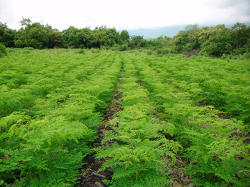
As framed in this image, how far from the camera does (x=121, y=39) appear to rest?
66062 millimetres

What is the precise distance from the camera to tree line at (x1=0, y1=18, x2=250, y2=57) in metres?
38.2

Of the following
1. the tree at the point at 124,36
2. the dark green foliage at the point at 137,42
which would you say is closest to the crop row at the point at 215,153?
the dark green foliage at the point at 137,42

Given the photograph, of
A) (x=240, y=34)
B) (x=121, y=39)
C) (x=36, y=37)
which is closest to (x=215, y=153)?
(x=240, y=34)

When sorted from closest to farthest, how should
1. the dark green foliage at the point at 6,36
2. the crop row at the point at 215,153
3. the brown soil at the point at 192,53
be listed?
the crop row at the point at 215,153
the dark green foliage at the point at 6,36
the brown soil at the point at 192,53

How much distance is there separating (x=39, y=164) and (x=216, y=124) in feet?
11.5

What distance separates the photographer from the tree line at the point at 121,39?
3825 cm

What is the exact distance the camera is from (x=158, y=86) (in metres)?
6.53

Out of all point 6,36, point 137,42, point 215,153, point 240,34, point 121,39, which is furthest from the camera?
point 121,39

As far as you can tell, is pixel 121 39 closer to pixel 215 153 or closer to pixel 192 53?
pixel 192 53

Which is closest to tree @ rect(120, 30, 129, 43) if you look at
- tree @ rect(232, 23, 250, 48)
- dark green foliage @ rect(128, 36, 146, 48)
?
dark green foliage @ rect(128, 36, 146, 48)

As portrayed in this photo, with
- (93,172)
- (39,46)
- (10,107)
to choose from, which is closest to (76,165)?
(93,172)

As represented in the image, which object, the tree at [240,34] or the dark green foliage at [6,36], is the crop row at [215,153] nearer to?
the tree at [240,34]

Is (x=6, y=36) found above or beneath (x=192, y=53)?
above

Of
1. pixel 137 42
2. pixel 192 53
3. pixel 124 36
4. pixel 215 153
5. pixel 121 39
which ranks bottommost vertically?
pixel 215 153
